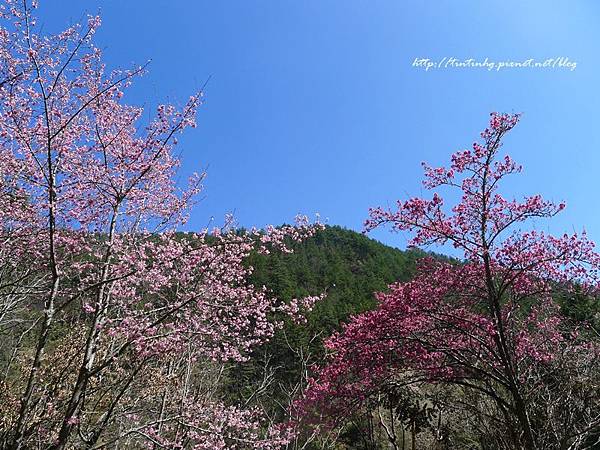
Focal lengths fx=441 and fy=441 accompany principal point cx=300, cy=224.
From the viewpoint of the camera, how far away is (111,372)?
8.05m

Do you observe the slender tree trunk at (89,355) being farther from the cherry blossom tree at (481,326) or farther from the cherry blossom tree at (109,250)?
the cherry blossom tree at (481,326)

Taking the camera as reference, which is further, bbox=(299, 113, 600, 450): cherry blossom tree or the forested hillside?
the forested hillside

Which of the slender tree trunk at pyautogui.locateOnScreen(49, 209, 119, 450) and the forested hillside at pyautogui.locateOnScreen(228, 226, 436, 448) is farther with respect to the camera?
the forested hillside at pyautogui.locateOnScreen(228, 226, 436, 448)

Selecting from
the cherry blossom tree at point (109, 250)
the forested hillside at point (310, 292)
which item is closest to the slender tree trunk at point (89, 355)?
the cherry blossom tree at point (109, 250)

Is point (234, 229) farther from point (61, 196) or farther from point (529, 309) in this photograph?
point (529, 309)

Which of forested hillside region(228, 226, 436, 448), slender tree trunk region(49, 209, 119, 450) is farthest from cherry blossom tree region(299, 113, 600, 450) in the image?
slender tree trunk region(49, 209, 119, 450)

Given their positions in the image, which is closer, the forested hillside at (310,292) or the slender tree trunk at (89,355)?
the slender tree trunk at (89,355)

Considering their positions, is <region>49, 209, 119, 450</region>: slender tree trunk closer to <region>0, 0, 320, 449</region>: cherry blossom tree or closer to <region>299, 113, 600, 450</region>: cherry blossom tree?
<region>0, 0, 320, 449</region>: cherry blossom tree

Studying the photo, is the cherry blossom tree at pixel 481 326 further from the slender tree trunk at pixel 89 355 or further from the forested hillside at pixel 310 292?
the slender tree trunk at pixel 89 355

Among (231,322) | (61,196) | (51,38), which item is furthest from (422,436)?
(51,38)

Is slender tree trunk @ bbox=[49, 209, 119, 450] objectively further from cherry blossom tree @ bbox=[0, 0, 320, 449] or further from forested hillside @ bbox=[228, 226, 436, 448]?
forested hillside @ bbox=[228, 226, 436, 448]

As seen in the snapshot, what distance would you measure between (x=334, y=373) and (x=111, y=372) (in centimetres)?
408

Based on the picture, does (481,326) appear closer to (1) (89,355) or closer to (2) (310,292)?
(1) (89,355)

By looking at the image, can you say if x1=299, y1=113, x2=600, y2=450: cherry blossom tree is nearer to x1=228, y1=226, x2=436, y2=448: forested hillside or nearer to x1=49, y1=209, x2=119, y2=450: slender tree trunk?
x1=228, y1=226, x2=436, y2=448: forested hillside
